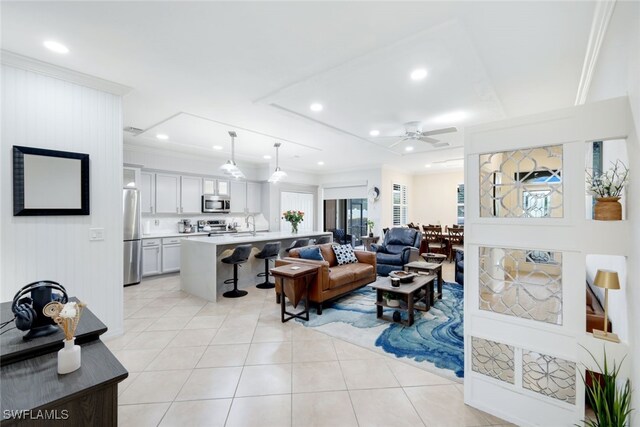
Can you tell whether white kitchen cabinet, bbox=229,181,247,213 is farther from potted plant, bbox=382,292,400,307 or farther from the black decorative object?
the black decorative object

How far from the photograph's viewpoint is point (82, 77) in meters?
2.80

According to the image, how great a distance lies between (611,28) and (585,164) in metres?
1.05

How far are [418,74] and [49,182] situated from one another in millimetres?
3774

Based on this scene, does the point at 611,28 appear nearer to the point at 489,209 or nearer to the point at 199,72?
the point at 489,209

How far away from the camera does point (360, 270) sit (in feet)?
15.1

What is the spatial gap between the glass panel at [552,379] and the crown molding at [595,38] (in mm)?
2297

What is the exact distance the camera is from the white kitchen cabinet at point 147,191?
230 inches

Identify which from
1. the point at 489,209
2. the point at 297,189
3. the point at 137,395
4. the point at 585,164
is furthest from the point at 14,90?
the point at 297,189

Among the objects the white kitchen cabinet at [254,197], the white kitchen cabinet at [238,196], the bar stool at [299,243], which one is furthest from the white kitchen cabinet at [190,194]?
the bar stool at [299,243]

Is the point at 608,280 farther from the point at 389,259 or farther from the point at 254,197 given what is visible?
the point at 254,197

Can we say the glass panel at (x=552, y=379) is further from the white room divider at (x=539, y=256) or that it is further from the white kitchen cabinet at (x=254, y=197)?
the white kitchen cabinet at (x=254, y=197)

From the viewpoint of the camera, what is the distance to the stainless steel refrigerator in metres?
5.20

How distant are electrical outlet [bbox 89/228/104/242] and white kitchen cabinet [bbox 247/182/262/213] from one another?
15.5 feet

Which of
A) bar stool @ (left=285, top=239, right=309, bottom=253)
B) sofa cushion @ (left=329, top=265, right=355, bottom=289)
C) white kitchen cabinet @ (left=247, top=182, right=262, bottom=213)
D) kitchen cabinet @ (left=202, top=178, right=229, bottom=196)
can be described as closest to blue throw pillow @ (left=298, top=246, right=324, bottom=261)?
sofa cushion @ (left=329, top=265, right=355, bottom=289)
